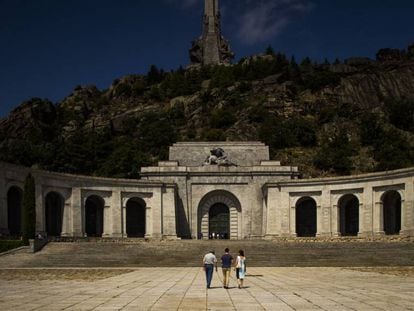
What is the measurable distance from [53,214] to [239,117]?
54506 mm

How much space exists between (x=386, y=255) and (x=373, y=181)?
48.7ft

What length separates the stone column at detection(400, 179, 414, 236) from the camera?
47.9 metres

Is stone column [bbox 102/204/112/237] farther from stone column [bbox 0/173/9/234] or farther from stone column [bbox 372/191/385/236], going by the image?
stone column [bbox 372/191/385/236]

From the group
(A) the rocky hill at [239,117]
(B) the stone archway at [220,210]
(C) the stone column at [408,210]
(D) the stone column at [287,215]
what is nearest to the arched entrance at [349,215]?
(D) the stone column at [287,215]

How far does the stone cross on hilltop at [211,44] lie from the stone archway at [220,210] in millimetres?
84930

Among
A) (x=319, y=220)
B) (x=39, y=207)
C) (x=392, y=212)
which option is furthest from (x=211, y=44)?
(x=39, y=207)

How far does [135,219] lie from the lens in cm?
5991

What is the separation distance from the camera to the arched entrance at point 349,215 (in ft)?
185

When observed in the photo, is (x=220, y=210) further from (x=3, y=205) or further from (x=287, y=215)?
(x=3, y=205)

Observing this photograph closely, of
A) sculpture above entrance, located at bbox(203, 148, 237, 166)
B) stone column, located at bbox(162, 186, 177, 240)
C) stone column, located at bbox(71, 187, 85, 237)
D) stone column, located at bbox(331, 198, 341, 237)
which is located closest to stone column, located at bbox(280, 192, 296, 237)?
stone column, located at bbox(331, 198, 341, 237)

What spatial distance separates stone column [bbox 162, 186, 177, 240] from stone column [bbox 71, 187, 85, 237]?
8.00 m

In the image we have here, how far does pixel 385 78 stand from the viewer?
375ft

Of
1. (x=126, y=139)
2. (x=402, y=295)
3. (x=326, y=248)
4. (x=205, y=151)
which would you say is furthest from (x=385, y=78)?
(x=402, y=295)

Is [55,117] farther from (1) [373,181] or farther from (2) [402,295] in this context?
(2) [402,295]
